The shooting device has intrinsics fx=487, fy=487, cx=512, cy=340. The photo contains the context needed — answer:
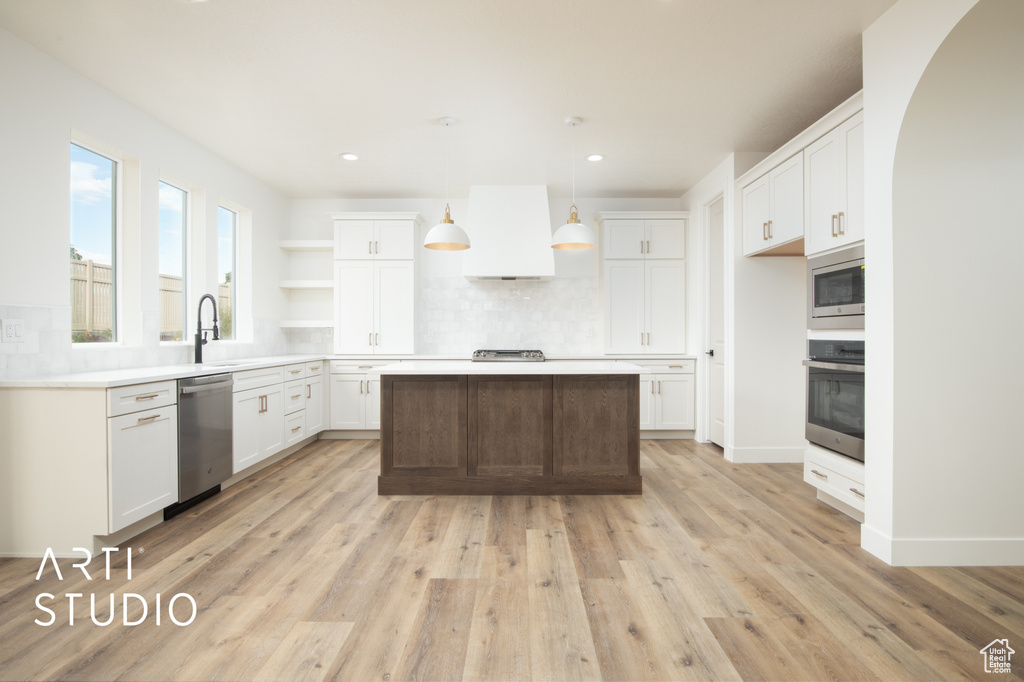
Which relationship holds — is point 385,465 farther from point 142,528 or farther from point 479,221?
point 479,221

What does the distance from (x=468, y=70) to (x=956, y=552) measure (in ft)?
12.0

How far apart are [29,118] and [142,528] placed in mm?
2385

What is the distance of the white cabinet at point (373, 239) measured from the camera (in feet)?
17.9

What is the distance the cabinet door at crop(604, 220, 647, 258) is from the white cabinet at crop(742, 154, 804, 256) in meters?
1.31

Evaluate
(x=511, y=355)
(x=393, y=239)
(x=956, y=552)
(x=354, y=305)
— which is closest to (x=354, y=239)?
(x=393, y=239)

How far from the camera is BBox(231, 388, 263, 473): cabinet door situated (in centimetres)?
365

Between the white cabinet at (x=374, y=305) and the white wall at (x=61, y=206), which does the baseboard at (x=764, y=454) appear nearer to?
the white cabinet at (x=374, y=305)

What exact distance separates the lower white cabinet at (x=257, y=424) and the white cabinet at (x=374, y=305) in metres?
1.19

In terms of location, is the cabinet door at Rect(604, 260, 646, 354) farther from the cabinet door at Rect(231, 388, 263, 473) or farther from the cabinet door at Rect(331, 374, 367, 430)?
the cabinet door at Rect(231, 388, 263, 473)

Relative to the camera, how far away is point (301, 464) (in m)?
4.39

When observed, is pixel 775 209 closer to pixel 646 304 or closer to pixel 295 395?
pixel 646 304

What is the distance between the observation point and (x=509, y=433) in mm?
3533

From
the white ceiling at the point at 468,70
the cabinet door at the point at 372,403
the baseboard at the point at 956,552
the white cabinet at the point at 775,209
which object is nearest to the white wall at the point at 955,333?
the baseboard at the point at 956,552

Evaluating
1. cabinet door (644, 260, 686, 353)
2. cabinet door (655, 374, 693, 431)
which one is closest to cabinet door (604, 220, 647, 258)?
cabinet door (644, 260, 686, 353)
